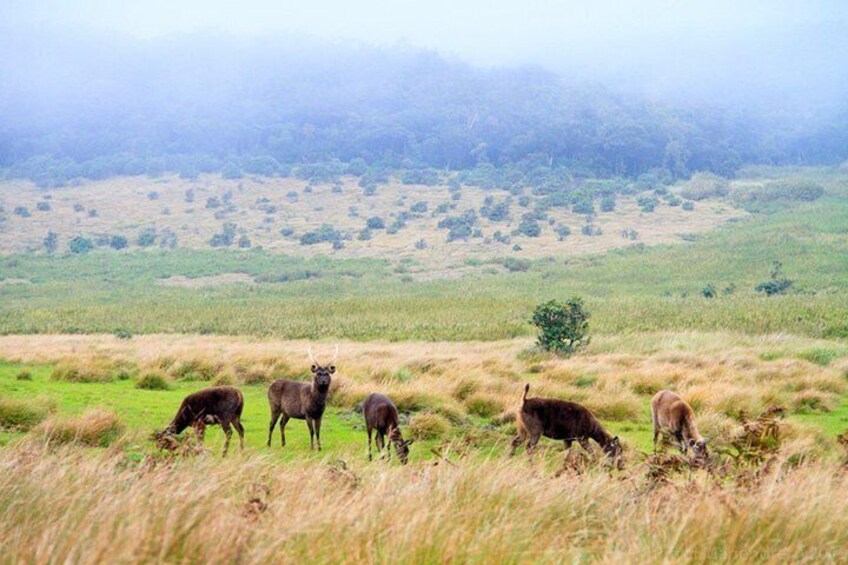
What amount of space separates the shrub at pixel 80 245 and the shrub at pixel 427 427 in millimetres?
96868

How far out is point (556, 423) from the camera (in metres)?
11.2

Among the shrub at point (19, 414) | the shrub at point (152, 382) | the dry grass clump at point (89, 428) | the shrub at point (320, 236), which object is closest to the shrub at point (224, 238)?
the shrub at point (320, 236)

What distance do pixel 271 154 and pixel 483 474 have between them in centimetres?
17905

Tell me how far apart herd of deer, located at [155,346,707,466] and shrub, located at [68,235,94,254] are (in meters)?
96.6

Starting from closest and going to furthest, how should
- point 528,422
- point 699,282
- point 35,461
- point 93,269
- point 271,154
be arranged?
point 35,461 → point 528,422 → point 699,282 → point 93,269 → point 271,154

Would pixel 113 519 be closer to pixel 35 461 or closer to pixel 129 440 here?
pixel 35 461

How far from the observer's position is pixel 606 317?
42.9m

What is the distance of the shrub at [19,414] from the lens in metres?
12.2

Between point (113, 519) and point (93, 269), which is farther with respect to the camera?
point (93, 269)

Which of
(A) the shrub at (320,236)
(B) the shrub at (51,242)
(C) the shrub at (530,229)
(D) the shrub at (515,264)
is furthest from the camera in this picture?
(A) the shrub at (320,236)

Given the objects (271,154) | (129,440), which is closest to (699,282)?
(129,440)

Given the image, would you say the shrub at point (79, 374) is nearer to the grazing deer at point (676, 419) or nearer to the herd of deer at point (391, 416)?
the herd of deer at point (391, 416)

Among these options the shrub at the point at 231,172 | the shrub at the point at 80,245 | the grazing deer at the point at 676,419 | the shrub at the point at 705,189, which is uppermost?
the shrub at the point at 231,172

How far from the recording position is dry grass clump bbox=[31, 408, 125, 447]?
430 inches
